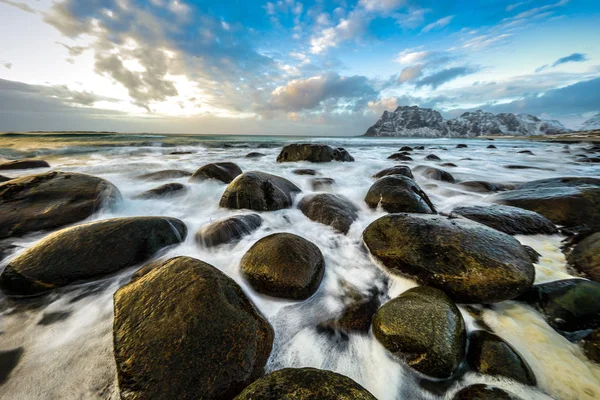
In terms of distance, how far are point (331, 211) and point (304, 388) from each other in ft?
10.5

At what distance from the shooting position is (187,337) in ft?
5.42

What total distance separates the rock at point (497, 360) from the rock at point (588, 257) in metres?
1.70

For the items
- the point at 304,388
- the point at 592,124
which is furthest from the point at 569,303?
the point at 592,124

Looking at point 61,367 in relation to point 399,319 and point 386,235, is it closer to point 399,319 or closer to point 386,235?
point 399,319

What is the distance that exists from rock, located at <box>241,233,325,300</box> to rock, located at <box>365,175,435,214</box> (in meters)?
2.34

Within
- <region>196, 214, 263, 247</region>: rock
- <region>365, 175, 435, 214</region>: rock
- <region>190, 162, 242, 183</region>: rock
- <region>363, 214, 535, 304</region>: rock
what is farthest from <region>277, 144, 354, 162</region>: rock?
<region>363, 214, 535, 304</region>: rock

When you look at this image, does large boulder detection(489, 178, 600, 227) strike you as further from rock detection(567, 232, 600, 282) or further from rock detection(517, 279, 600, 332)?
rock detection(517, 279, 600, 332)

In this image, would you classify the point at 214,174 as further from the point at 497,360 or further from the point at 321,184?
the point at 497,360

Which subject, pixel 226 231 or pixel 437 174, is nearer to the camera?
pixel 226 231

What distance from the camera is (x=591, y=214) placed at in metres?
3.84

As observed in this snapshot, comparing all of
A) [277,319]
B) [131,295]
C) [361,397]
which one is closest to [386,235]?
[277,319]

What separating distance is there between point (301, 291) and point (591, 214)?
5.04 metres

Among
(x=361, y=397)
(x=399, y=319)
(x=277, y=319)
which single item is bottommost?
(x=277, y=319)

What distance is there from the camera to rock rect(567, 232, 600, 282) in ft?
8.40
